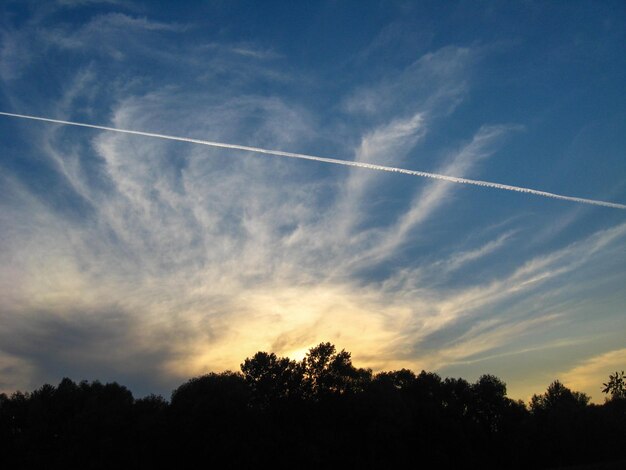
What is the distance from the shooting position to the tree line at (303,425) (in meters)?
74.5

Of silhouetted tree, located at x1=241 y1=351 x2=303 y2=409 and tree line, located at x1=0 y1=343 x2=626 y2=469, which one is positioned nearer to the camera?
tree line, located at x1=0 y1=343 x2=626 y2=469

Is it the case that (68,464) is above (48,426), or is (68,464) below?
below

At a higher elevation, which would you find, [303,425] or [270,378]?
[270,378]

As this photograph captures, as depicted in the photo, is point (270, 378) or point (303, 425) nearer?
point (303, 425)

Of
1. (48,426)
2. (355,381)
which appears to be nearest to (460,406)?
(355,381)

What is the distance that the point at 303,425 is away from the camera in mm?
83062

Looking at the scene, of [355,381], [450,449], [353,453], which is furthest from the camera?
[355,381]

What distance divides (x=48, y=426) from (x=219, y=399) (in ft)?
124

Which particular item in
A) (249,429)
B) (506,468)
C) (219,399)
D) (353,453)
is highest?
(219,399)

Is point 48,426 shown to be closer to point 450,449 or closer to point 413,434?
point 413,434

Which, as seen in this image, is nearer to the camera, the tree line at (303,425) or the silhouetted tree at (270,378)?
the tree line at (303,425)

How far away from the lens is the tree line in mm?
74500

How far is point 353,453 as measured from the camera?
80812 mm

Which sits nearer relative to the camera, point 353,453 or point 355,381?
point 353,453
